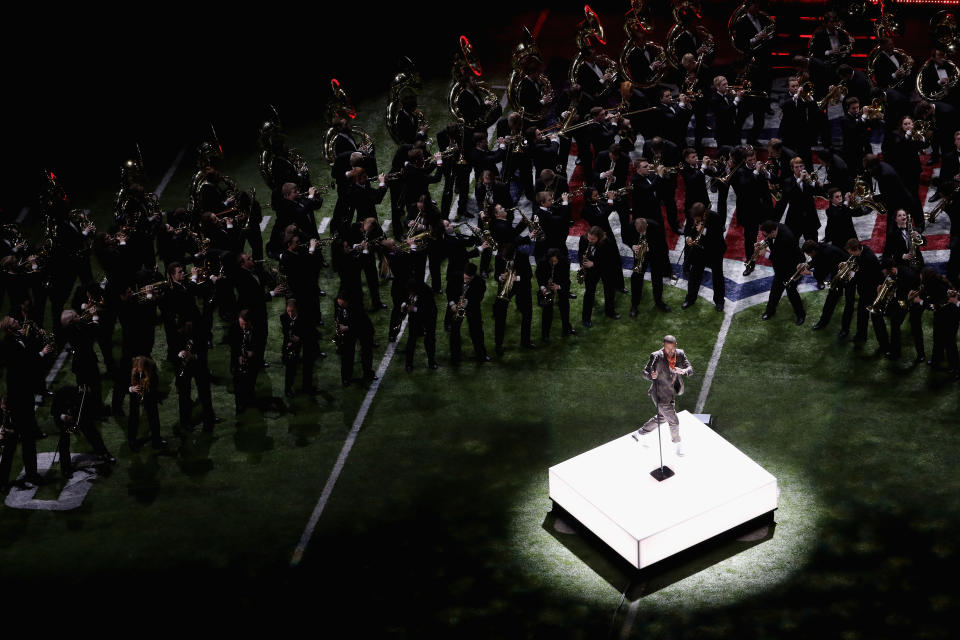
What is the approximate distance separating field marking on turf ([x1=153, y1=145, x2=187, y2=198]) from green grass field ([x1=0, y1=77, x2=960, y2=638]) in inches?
182

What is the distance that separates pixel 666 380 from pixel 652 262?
11.4ft

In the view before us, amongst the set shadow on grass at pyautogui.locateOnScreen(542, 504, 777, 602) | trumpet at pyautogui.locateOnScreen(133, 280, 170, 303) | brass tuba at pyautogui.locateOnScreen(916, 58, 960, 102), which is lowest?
shadow on grass at pyautogui.locateOnScreen(542, 504, 777, 602)

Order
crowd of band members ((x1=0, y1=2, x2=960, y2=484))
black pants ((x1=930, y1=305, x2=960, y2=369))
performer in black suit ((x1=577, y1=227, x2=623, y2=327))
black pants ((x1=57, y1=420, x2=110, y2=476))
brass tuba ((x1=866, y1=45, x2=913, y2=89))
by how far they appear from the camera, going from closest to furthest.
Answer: black pants ((x1=57, y1=420, x2=110, y2=476)) → black pants ((x1=930, y1=305, x2=960, y2=369)) → crowd of band members ((x1=0, y1=2, x2=960, y2=484)) → performer in black suit ((x1=577, y1=227, x2=623, y2=327)) → brass tuba ((x1=866, y1=45, x2=913, y2=89))

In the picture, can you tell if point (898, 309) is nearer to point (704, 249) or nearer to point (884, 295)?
point (884, 295)

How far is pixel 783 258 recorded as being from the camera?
17406 mm

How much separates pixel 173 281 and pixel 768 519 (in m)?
6.55

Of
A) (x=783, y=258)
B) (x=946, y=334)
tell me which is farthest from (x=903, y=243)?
(x=783, y=258)

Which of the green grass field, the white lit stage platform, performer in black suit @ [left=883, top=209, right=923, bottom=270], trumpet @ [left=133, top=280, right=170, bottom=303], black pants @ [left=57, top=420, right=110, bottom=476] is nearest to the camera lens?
the green grass field

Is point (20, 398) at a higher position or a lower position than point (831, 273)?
lower

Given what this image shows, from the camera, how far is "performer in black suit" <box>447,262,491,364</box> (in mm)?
16953

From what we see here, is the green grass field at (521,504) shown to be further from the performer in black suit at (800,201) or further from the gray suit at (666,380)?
the gray suit at (666,380)

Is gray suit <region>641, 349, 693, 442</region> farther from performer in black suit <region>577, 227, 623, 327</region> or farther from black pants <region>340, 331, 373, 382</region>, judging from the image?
black pants <region>340, 331, 373, 382</region>

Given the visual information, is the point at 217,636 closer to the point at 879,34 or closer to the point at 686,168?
the point at 686,168

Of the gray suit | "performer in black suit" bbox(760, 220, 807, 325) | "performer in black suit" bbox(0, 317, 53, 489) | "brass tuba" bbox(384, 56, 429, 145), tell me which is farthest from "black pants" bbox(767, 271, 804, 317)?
"performer in black suit" bbox(0, 317, 53, 489)
